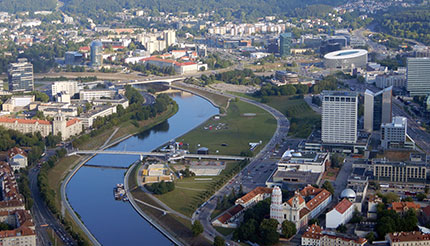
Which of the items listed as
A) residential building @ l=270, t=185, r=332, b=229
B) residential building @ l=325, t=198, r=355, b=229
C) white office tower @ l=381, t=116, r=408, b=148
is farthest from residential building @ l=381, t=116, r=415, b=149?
residential building @ l=325, t=198, r=355, b=229

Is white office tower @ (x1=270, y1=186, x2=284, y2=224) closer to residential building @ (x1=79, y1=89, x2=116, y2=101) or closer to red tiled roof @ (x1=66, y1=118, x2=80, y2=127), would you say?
red tiled roof @ (x1=66, y1=118, x2=80, y2=127)

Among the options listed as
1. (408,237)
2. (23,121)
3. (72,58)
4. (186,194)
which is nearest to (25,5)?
(72,58)

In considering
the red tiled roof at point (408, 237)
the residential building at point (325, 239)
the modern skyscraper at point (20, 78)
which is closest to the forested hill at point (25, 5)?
the modern skyscraper at point (20, 78)

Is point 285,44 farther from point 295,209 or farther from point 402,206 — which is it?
point 295,209

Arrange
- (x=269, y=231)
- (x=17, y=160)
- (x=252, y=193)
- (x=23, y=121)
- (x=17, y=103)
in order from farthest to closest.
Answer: (x=17, y=103) → (x=23, y=121) → (x=17, y=160) → (x=252, y=193) → (x=269, y=231)

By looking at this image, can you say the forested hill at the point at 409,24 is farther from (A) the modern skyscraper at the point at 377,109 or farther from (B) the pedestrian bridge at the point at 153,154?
(B) the pedestrian bridge at the point at 153,154

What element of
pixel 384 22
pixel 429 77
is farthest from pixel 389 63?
pixel 384 22
